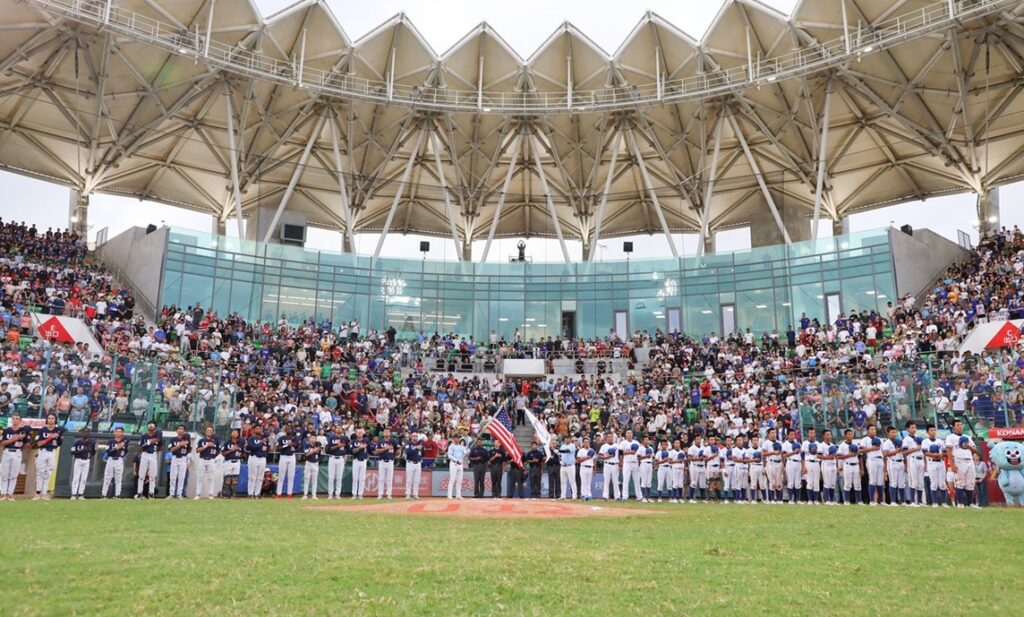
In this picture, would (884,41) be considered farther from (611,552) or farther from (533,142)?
(611,552)

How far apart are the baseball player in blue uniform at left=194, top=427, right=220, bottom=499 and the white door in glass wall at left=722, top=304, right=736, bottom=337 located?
33.3m

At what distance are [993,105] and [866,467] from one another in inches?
1443

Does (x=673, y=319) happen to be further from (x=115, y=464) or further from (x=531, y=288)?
(x=115, y=464)

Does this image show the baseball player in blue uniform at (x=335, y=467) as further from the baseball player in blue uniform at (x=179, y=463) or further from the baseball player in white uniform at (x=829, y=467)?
the baseball player in white uniform at (x=829, y=467)

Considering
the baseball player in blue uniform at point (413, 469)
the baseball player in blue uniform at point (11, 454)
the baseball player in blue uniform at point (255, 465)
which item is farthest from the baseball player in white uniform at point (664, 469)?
the baseball player in blue uniform at point (11, 454)

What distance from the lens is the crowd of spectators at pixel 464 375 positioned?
2294 centimetres

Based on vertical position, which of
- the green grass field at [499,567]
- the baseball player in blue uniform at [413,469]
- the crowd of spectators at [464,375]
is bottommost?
the green grass field at [499,567]

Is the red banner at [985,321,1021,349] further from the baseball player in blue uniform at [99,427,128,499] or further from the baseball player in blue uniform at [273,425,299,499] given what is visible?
the baseball player in blue uniform at [99,427,128,499]

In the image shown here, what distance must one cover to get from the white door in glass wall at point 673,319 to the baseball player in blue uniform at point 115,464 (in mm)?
34550

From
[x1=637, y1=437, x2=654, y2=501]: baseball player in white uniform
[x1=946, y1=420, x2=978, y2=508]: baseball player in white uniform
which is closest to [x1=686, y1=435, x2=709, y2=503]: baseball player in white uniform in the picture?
[x1=637, y1=437, x2=654, y2=501]: baseball player in white uniform

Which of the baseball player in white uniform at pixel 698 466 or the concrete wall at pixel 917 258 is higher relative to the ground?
the concrete wall at pixel 917 258

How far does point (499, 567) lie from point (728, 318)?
1680 inches

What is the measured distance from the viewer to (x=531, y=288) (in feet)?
173

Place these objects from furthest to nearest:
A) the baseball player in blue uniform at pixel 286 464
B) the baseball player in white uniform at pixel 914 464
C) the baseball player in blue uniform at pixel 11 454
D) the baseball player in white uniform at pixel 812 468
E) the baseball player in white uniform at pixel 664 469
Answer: the baseball player in white uniform at pixel 664 469, the baseball player in blue uniform at pixel 286 464, the baseball player in white uniform at pixel 812 468, the baseball player in white uniform at pixel 914 464, the baseball player in blue uniform at pixel 11 454
